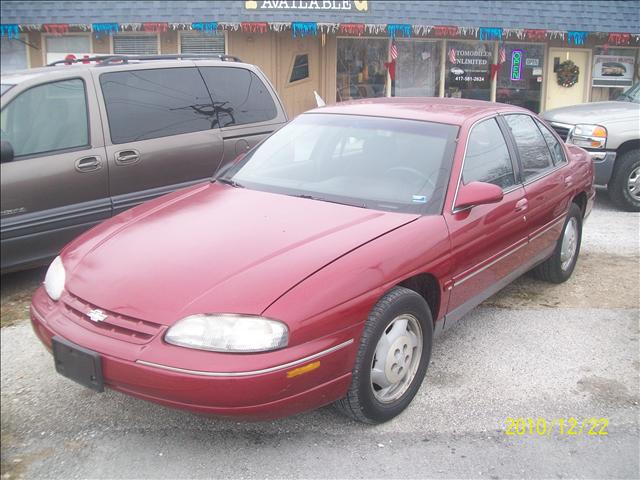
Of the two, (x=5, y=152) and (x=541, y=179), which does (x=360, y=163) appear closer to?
(x=541, y=179)

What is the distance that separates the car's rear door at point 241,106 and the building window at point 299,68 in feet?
21.4

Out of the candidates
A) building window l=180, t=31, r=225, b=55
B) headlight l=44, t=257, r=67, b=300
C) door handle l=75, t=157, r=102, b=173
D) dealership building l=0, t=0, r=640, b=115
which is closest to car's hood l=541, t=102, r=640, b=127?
dealership building l=0, t=0, r=640, b=115

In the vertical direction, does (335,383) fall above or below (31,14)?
below

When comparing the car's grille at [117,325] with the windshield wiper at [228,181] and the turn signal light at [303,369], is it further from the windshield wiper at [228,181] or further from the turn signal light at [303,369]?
the windshield wiper at [228,181]

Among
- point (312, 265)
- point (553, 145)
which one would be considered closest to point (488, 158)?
point (553, 145)

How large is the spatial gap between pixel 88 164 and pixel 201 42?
835 cm

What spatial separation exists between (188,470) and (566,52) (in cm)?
1330

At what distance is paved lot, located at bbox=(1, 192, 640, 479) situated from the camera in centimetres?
297

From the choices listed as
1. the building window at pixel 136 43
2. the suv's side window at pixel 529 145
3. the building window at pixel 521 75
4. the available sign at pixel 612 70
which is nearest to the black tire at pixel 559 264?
the suv's side window at pixel 529 145

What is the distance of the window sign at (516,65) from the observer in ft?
45.2

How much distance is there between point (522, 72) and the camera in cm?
1388

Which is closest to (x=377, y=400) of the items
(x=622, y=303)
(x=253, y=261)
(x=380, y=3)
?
(x=253, y=261)

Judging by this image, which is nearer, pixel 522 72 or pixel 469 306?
pixel 469 306

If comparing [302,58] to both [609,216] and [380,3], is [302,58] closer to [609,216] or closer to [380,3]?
[380,3]
